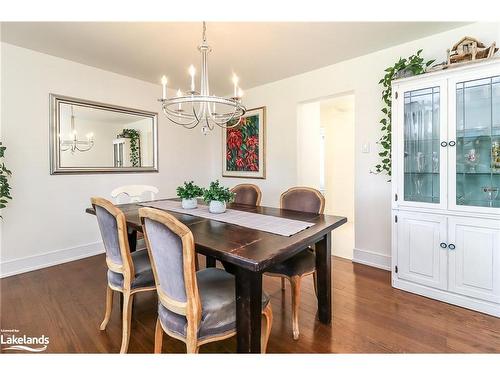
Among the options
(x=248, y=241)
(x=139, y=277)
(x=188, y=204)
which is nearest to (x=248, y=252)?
(x=248, y=241)

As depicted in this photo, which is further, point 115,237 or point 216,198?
point 216,198

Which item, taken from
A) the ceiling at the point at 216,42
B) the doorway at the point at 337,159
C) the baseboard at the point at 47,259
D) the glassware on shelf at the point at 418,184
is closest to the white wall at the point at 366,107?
the ceiling at the point at 216,42

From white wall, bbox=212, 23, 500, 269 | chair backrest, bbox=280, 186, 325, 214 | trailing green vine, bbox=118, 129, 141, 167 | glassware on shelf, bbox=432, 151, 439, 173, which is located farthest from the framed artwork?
glassware on shelf, bbox=432, 151, 439, 173

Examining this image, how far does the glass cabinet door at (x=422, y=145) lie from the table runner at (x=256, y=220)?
4.13ft

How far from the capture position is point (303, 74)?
→ 11.2 feet

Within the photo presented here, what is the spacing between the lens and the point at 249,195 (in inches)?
109

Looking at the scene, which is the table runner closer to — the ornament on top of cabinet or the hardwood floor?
the hardwood floor

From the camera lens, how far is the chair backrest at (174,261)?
1.05 m

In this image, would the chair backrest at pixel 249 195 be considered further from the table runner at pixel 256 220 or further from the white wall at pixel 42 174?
the white wall at pixel 42 174

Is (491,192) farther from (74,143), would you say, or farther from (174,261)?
(74,143)

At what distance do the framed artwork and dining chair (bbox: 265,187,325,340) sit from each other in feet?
5.29

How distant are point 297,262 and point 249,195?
112cm
